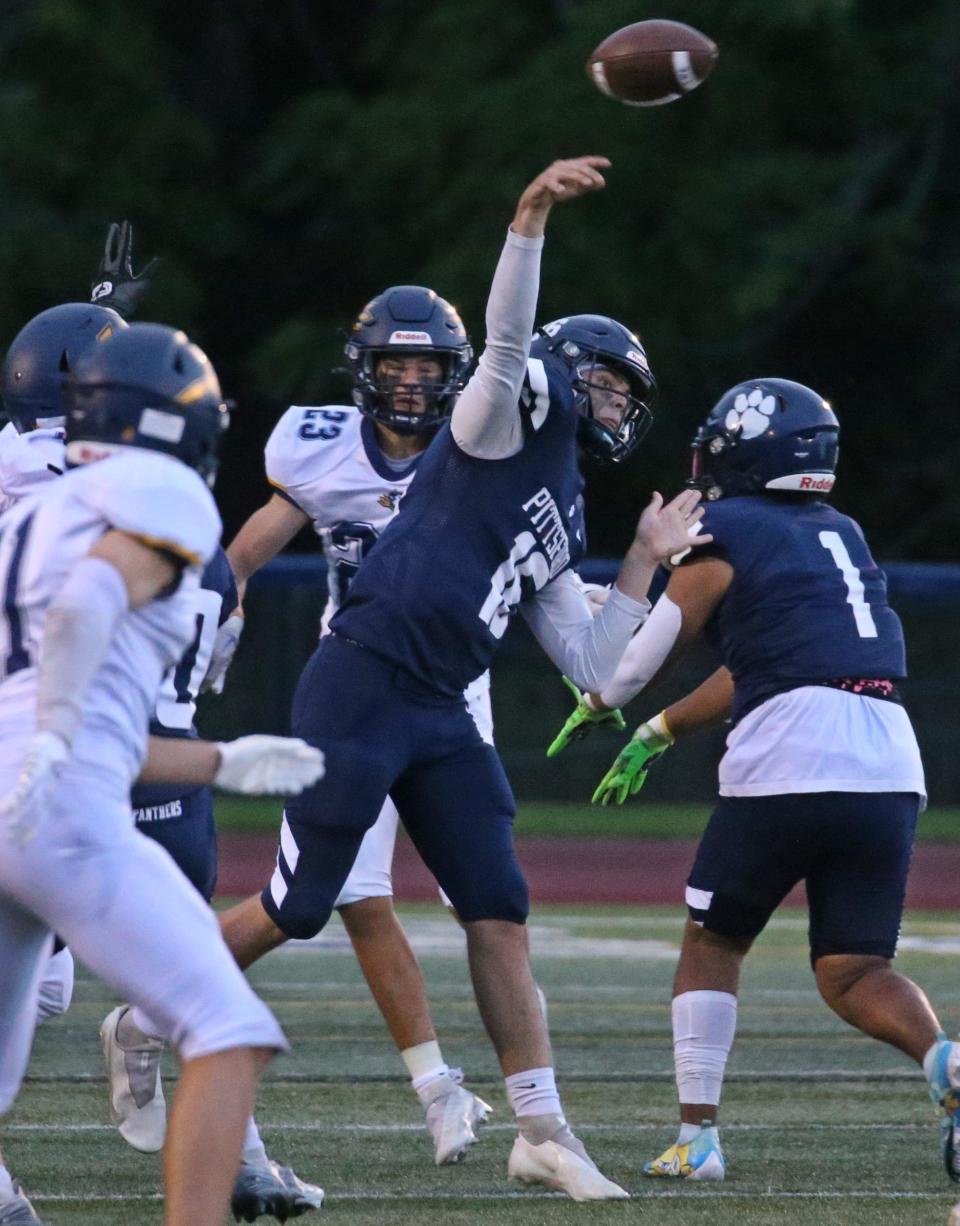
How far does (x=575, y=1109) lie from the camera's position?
6.04m

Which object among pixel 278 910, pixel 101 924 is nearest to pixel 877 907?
pixel 278 910

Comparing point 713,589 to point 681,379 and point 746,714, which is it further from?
point 681,379

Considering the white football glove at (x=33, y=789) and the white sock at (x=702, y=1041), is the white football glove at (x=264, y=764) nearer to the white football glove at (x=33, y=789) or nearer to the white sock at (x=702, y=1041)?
the white football glove at (x=33, y=789)

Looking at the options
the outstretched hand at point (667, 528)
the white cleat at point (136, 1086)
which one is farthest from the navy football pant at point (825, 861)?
the white cleat at point (136, 1086)

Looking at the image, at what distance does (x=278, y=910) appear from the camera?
491 centimetres

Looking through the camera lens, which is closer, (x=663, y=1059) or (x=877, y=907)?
(x=877, y=907)

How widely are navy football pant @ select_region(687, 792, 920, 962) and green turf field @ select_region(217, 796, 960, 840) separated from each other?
9.42 metres

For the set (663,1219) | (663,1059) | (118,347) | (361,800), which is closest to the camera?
(118,347)

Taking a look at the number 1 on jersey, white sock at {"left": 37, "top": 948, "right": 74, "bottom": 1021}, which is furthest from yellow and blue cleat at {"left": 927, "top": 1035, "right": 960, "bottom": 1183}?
white sock at {"left": 37, "top": 948, "right": 74, "bottom": 1021}

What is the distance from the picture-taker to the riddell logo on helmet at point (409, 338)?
5680 mm

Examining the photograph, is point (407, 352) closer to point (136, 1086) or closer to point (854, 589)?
point (854, 589)

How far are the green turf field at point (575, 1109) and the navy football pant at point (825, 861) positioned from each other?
55 centimetres

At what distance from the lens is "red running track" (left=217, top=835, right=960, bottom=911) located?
12117mm

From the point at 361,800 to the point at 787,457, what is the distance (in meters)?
1.28
